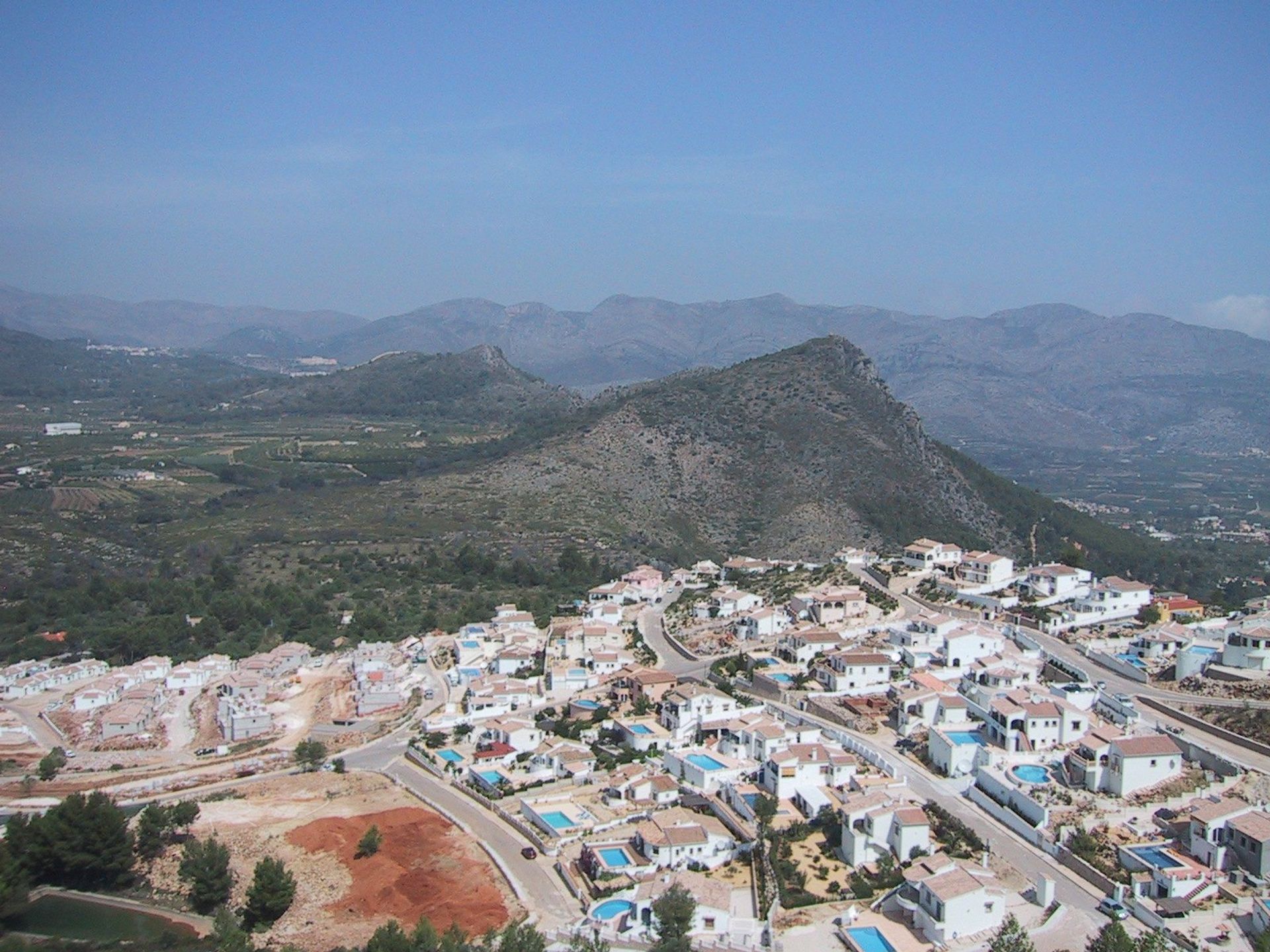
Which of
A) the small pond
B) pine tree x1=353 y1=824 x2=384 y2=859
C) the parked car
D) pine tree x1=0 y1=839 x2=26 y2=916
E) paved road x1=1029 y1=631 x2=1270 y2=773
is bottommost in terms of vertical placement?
the small pond

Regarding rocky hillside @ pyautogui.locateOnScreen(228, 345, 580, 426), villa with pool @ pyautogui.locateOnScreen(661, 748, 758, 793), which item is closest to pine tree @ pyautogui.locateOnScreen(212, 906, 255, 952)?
villa with pool @ pyautogui.locateOnScreen(661, 748, 758, 793)

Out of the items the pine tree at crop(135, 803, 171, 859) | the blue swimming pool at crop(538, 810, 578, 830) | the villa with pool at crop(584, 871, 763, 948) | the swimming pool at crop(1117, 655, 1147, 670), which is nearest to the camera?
the villa with pool at crop(584, 871, 763, 948)

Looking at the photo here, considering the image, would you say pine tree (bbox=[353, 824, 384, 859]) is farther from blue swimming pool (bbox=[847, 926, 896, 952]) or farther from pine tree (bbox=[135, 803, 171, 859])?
blue swimming pool (bbox=[847, 926, 896, 952])

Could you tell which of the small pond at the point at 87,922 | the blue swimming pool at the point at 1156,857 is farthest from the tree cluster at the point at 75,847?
the blue swimming pool at the point at 1156,857

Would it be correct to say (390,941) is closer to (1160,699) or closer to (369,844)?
(369,844)

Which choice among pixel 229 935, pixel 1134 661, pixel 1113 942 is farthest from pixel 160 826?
pixel 1134 661

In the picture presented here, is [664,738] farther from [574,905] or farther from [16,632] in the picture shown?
[16,632]

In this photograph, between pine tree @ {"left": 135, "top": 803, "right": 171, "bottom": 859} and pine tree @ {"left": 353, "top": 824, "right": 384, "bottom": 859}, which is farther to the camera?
pine tree @ {"left": 135, "top": 803, "right": 171, "bottom": 859}
